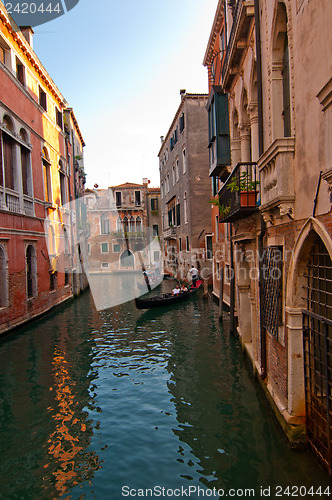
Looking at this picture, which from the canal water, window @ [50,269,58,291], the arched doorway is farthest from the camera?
the arched doorway

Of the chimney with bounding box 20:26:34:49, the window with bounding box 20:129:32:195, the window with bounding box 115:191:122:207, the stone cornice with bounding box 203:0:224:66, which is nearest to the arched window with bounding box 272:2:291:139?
the stone cornice with bounding box 203:0:224:66

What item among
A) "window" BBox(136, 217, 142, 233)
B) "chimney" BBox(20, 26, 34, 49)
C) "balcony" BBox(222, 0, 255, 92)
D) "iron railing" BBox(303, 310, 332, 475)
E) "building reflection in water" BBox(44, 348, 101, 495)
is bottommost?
"building reflection in water" BBox(44, 348, 101, 495)

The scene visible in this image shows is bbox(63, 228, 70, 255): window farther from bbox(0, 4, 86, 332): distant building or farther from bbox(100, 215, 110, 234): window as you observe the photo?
bbox(100, 215, 110, 234): window

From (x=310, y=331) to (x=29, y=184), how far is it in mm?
10539

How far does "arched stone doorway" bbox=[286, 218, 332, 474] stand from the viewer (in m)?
3.47

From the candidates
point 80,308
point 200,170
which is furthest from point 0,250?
point 200,170

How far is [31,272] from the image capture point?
1199 cm

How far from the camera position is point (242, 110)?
719 centimetres

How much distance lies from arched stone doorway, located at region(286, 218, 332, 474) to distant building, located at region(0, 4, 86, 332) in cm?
780

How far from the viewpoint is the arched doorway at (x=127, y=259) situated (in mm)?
34719

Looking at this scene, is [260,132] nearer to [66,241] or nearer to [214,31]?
[214,31]

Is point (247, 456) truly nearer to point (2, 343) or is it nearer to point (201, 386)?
point (201, 386)

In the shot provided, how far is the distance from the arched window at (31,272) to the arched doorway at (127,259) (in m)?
22.6

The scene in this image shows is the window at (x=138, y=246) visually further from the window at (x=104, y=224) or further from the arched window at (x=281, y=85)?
the arched window at (x=281, y=85)
